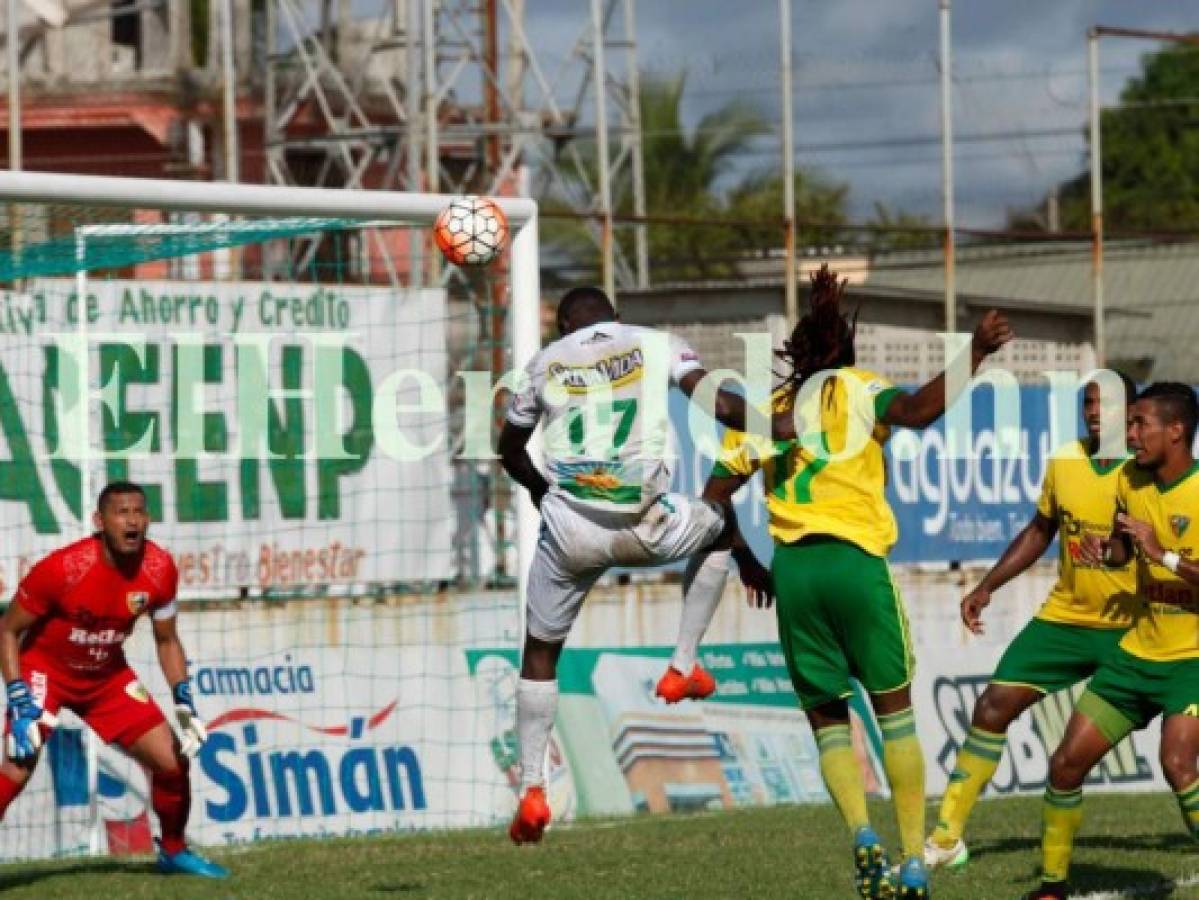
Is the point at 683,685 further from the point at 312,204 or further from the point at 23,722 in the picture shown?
the point at 312,204

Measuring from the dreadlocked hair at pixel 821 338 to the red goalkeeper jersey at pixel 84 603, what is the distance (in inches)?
171

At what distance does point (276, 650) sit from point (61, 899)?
18.2 ft

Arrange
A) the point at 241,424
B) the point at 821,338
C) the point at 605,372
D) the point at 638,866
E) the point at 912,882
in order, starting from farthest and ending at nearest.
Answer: the point at 241,424
the point at 638,866
the point at 605,372
the point at 821,338
the point at 912,882

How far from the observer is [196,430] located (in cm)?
1789

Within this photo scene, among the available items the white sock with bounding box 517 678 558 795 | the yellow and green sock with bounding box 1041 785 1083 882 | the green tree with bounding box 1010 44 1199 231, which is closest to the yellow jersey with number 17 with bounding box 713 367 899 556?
the yellow and green sock with bounding box 1041 785 1083 882

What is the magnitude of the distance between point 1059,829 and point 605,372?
279 cm

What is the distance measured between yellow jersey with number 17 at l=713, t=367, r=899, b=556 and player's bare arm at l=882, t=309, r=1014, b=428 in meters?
0.08

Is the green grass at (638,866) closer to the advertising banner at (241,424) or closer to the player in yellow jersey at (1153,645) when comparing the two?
the player in yellow jersey at (1153,645)

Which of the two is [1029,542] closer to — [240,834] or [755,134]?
[240,834]

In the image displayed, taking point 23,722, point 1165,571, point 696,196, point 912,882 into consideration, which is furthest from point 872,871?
point 696,196

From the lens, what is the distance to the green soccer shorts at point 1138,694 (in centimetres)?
1038

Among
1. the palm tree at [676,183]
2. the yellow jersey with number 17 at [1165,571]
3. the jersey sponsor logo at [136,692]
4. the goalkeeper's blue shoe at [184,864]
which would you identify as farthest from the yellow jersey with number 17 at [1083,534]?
the palm tree at [676,183]

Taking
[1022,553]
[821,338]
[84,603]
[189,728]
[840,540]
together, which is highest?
[821,338]

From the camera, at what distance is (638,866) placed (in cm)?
1224
